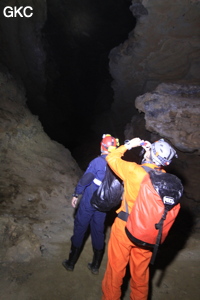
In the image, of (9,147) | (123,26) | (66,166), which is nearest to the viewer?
(9,147)

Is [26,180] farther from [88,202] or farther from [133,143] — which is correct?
[133,143]

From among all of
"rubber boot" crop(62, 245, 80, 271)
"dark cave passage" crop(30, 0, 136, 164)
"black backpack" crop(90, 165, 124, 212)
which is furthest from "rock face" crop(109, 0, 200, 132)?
"rubber boot" crop(62, 245, 80, 271)

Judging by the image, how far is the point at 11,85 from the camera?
22.1 ft

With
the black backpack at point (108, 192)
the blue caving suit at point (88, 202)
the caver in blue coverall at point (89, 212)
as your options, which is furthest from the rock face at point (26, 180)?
the black backpack at point (108, 192)

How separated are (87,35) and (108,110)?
4.98 metres

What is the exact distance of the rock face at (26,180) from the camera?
357cm

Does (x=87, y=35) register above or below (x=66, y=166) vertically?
above

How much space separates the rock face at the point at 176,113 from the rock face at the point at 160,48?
4.08ft

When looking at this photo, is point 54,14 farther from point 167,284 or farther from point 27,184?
point 167,284

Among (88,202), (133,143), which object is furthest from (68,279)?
(133,143)

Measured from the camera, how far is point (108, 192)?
2.85m

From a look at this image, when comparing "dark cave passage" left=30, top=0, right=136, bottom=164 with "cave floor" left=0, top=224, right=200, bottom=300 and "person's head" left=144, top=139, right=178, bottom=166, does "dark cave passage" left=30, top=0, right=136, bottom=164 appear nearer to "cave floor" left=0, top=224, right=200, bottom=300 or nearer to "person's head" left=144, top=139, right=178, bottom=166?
"cave floor" left=0, top=224, right=200, bottom=300

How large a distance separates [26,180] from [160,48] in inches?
277

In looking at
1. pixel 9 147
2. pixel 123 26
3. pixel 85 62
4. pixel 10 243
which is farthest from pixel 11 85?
pixel 123 26
